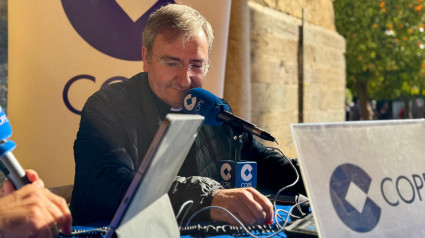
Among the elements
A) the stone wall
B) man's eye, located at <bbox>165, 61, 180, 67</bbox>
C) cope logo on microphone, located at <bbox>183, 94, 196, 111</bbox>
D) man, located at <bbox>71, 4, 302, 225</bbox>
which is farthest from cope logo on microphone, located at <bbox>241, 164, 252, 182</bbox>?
the stone wall

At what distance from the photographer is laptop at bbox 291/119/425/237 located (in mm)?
1264

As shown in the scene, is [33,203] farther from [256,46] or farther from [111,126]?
[256,46]

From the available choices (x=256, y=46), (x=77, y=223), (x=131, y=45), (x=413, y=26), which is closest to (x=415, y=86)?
(x=413, y=26)

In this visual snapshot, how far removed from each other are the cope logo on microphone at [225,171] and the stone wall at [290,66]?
3020 millimetres

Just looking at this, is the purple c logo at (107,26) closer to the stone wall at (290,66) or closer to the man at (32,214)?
the stone wall at (290,66)

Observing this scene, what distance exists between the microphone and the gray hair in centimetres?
39

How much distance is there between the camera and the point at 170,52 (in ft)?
7.63

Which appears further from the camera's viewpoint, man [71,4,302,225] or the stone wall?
the stone wall

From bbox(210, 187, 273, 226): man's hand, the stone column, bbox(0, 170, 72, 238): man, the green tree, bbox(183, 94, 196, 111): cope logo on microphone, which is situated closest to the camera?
bbox(0, 170, 72, 238): man

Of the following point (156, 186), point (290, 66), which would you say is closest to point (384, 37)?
point (290, 66)

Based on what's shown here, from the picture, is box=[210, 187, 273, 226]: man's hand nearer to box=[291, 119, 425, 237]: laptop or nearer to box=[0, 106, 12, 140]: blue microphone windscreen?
box=[291, 119, 425, 237]: laptop

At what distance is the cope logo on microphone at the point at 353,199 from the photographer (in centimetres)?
129

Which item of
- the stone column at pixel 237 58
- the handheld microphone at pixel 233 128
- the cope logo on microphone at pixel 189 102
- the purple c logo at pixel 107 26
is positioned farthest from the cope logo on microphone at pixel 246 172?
the stone column at pixel 237 58

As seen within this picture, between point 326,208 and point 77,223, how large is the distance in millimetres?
1015
